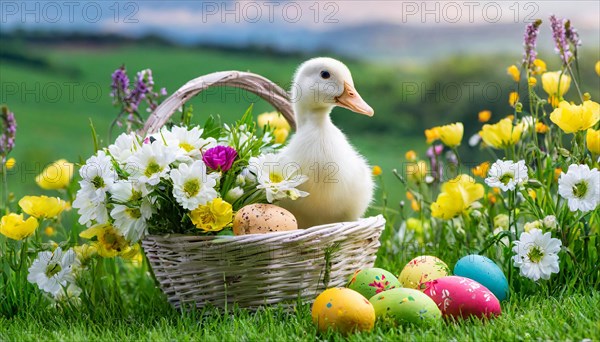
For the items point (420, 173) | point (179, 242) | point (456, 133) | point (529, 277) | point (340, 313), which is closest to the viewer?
point (340, 313)

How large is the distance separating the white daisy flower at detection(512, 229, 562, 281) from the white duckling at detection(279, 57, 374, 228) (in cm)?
46

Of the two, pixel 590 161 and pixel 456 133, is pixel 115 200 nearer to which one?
pixel 456 133

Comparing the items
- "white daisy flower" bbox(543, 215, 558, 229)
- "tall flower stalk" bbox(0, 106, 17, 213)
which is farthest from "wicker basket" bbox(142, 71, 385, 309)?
"tall flower stalk" bbox(0, 106, 17, 213)

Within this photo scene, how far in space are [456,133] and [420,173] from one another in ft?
1.13

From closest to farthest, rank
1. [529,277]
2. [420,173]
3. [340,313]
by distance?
[340,313] < [529,277] < [420,173]

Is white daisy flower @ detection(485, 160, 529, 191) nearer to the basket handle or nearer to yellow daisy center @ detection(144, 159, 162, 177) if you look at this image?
the basket handle

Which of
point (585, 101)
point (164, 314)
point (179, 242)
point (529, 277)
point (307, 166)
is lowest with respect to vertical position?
point (164, 314)

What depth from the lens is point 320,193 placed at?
198 cm

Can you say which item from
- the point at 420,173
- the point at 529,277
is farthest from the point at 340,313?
the point at 420,173

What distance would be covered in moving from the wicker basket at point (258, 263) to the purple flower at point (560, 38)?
2.59 ft

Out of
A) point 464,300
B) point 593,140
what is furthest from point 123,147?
point 593,140

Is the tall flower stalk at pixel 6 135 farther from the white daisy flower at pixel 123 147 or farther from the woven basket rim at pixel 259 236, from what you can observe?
the woven basket rim at pixel 259 236

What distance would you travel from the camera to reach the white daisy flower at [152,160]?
182cm

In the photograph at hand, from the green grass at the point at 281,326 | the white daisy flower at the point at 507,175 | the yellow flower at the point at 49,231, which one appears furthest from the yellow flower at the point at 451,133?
the yellow flower at the point at 49,231
